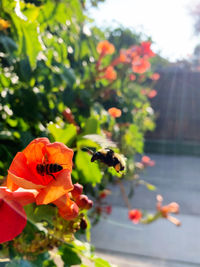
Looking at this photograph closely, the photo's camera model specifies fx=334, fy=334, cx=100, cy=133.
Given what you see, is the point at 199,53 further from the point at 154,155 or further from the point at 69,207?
the point at 69,207

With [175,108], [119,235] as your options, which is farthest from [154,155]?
[119,235]

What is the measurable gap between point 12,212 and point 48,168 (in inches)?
1.9

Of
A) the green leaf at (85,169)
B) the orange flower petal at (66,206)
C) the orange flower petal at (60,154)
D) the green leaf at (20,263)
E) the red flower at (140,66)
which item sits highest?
the red flower at (140,66)

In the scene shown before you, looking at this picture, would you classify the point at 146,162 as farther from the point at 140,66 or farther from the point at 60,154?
the point at 60,154

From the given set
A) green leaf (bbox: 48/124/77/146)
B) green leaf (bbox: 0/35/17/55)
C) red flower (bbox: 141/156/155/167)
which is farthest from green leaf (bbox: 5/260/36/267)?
red flower (bbox: 141/156/155/167)

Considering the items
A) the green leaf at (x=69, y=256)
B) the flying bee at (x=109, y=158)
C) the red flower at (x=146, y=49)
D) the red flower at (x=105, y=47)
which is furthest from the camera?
the red flower at (x=146, y=49)

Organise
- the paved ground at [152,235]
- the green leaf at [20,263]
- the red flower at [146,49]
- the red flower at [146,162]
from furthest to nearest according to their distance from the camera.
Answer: the red flower at [146,162]
the paved ground at [152,235]
the red flower at [146,49]
the green leaf at [20,263]

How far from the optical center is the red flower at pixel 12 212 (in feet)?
0.90

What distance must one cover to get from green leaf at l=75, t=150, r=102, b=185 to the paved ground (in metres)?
0.73

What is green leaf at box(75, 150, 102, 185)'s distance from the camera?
65 centimetres

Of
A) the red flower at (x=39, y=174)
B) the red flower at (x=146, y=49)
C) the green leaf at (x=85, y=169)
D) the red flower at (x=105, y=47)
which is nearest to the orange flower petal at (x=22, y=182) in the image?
the red flower at (x=39, y=174)

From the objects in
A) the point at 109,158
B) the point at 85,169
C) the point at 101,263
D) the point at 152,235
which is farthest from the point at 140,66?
the point at 152,235

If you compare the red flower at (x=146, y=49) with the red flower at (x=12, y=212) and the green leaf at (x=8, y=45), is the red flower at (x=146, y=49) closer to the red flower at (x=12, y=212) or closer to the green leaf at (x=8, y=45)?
the green leaf at (x=8, y=45)

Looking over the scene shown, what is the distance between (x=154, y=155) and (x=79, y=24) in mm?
7264
